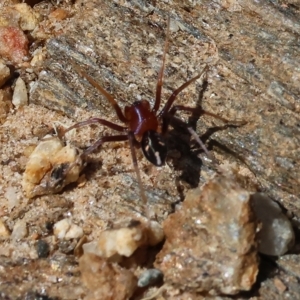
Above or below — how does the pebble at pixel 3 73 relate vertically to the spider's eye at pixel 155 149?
below

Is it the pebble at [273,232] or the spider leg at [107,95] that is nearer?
the pebble at [273,232]

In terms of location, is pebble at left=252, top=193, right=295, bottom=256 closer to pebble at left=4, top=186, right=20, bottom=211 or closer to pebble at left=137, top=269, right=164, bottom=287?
pebble at left=137, top=269, right=164, bottom=287

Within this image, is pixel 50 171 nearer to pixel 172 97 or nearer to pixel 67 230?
pixel 67 230

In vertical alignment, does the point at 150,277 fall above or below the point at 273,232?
below

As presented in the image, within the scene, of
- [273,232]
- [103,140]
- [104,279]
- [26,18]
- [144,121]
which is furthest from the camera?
[26,18]

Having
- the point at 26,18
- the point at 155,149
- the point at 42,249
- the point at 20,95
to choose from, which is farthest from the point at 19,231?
the point at 26,18

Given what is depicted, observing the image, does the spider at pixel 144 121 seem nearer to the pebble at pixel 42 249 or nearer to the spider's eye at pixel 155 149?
the spider's eye at pixel 155 149

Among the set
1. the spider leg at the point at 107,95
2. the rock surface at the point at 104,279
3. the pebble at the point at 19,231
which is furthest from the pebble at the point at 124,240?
the spider leg at the point at 107,95
